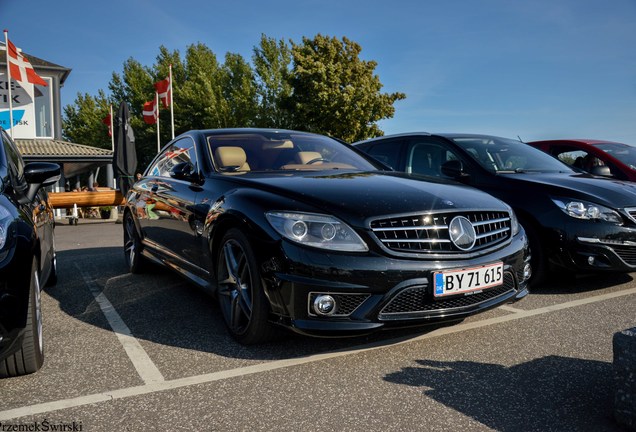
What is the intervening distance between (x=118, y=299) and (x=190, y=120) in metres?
35.0

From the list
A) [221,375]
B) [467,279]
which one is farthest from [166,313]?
[467,279]

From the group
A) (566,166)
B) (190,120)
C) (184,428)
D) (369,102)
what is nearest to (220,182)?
(184,428)

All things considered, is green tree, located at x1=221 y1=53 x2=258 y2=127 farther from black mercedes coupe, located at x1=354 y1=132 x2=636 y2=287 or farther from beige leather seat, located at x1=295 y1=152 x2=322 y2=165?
beige leather seat, located at x1=295 y1=152 x2=322 y2=165

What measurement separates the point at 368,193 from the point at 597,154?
5.55 meters

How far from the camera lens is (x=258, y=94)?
37844 mm

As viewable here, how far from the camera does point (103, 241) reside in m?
9.20

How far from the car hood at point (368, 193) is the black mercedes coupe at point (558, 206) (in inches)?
48.5

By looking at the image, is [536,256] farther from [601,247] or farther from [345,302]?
[345,302]

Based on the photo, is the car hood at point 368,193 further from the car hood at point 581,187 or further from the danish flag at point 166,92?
the danish flag at point 166,92

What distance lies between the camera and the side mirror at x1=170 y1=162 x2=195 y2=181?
392 cm

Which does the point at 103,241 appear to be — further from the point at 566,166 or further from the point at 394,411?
the point at 394,411

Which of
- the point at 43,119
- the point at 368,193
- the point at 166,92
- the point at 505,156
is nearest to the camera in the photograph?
the point at 368,193

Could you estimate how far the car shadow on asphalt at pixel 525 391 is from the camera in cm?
217

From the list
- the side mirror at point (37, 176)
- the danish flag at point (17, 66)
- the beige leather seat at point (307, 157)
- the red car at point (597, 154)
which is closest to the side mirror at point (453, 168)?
the beige leather seat at point (307, 157)
